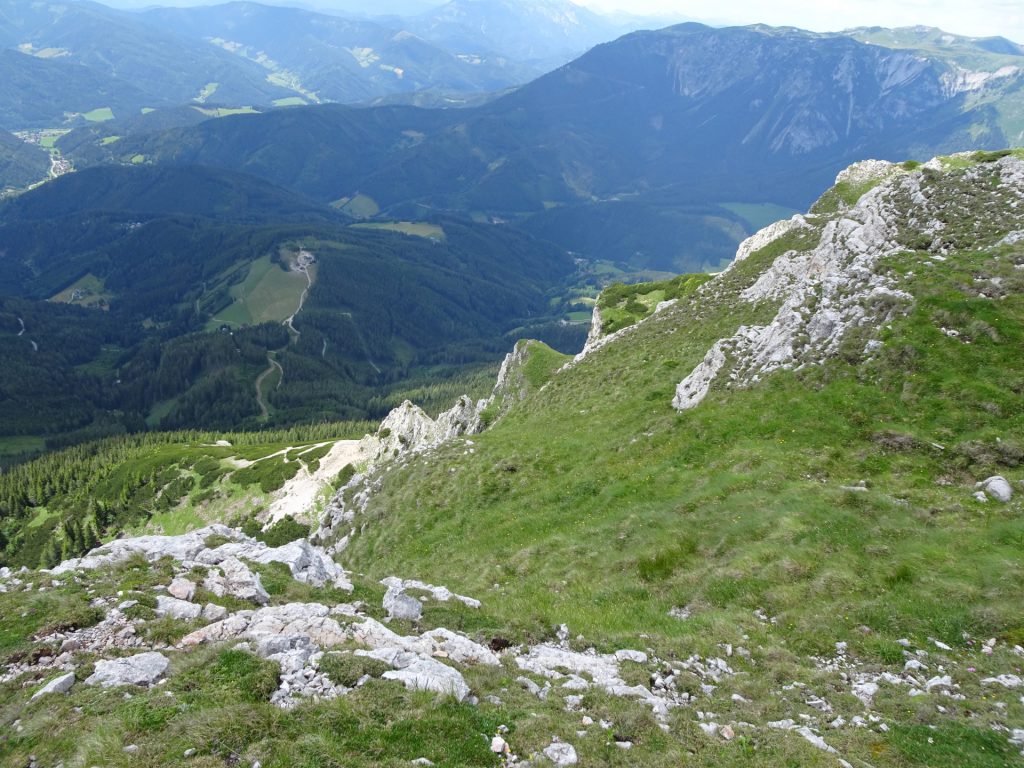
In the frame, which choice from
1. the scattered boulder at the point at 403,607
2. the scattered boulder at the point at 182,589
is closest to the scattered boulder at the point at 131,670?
the scattered boulder at the point at 182,589

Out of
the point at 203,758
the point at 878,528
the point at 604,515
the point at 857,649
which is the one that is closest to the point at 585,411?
the point at 604,515

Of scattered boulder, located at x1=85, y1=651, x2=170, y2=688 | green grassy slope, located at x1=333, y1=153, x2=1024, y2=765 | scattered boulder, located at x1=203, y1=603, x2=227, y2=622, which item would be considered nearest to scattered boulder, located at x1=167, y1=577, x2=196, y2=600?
scattered boulder, located at x1=203, y1=603, x2=227, y2=622

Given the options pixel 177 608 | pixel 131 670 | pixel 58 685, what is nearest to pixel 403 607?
pixel 177 608

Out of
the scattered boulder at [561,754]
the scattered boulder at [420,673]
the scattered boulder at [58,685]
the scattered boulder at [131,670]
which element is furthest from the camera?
the scattered boulder at [420,673]

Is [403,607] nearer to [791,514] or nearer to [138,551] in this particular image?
[138,551]

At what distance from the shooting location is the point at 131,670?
49.5 ft

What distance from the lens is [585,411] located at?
162 ft

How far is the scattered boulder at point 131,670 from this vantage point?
14.7m

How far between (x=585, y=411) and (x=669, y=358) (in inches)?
416

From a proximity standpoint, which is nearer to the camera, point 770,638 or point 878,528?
point 770,638

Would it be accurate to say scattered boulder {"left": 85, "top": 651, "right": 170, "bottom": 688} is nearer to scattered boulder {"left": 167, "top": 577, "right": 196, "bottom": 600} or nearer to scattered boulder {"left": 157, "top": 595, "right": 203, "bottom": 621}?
scattered boulder {"left": 157, "top": 595, "right": 203, "bottom": 621}

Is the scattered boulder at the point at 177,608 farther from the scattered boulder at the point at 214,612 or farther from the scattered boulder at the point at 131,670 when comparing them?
the scattered boulder at the point at 131,670

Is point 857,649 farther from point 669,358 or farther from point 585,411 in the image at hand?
point 669,358

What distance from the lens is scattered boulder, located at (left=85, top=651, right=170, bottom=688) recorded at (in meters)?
14.7
